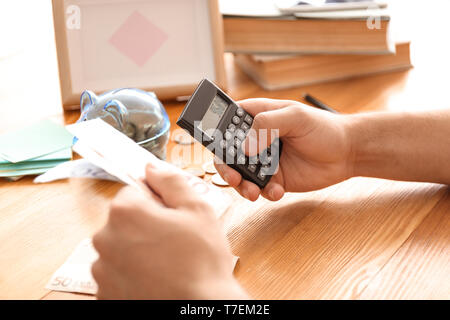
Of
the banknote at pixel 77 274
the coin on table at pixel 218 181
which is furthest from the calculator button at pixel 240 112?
the banknote at pixel 77 274

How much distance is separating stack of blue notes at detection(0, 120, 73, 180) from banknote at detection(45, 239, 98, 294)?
234 millimetres

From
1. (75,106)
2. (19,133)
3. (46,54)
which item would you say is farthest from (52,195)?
(46,54)

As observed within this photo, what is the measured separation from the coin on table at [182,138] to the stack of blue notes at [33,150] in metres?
0.17

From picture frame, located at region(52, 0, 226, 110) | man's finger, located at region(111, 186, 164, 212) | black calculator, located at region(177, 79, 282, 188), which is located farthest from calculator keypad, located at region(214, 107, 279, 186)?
picture frame, located at region(52, 0, 226, 110)

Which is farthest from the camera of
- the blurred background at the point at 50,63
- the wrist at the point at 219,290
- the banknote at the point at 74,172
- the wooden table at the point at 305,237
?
the blurred background at the point at 50,63

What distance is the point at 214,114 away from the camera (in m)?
0.66

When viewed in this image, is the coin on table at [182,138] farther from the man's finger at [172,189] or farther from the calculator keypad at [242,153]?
the man's finger at [172,189]

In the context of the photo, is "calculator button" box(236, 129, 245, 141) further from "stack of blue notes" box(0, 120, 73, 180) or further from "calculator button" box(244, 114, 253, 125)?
"stack of blue notes" box(0, 120, 73, 180)

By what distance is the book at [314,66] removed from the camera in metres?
1.04

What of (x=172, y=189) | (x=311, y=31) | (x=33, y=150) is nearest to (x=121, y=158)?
(x=172, y=189)

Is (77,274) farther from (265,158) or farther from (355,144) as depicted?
(355,144)

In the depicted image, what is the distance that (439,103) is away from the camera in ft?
3.06
